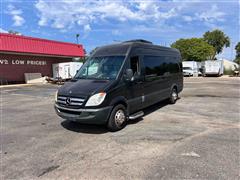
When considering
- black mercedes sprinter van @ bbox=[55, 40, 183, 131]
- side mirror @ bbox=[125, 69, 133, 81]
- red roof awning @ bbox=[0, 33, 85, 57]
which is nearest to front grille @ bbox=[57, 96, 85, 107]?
black mercedes sprinter van @ bbox=[55, 40, 183, 131]

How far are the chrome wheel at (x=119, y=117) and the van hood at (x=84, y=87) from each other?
86 cm

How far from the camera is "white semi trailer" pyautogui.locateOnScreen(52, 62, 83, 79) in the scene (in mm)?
27109

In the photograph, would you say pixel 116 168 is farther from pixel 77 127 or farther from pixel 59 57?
pixel 59 57

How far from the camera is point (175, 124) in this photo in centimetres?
709

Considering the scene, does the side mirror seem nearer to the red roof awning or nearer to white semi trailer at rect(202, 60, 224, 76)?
the red roof awning

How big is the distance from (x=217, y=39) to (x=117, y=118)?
66840mm

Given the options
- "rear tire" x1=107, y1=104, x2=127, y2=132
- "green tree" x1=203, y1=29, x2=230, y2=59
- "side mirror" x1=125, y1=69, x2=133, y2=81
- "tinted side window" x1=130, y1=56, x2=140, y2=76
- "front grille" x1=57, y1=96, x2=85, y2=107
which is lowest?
"rear tire" x1=107, y1=104, x2=127, y2=132

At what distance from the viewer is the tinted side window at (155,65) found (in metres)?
8.01

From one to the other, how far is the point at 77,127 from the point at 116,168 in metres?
2.96

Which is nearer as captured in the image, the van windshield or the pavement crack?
the pavement crack

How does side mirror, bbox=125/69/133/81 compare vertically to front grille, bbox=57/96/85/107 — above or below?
above

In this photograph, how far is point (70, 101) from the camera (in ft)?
20.6

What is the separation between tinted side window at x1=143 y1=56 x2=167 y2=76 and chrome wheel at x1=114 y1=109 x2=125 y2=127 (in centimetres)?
186

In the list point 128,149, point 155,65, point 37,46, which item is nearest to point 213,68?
point 37,46
